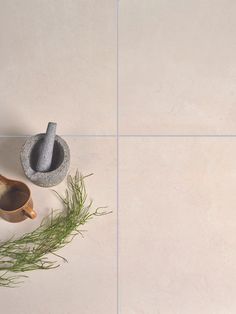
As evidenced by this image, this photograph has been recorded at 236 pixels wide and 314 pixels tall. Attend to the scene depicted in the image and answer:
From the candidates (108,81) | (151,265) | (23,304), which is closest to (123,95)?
(108,81)

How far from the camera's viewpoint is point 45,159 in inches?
27.1

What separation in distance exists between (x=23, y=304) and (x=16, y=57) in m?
0.57

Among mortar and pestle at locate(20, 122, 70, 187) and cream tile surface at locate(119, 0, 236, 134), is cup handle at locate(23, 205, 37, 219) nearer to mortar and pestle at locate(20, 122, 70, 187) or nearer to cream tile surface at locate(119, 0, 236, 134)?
mortar and pestle at locate(20, 122, 70, 187)

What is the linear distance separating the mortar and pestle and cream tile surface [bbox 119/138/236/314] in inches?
6.2

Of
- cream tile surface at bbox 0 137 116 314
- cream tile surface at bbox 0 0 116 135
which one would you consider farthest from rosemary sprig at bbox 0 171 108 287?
cream tile surface at bbox 0 0 116 135

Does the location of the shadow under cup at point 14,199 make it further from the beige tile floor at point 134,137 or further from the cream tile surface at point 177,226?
the cream tile surface at point 177,226

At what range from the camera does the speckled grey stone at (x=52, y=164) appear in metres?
0.69

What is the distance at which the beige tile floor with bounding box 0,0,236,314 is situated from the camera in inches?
30.3

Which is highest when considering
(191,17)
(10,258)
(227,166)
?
(191,17)

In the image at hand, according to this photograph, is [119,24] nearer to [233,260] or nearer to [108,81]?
[108,81]

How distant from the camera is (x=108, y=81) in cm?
82

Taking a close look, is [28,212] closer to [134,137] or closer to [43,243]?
[43,243]

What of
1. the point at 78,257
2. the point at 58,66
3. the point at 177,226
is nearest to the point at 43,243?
the point at 78,257

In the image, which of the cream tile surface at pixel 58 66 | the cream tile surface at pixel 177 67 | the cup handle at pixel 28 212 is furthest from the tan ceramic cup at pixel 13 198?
the cream tile surface at pixel 177 67
